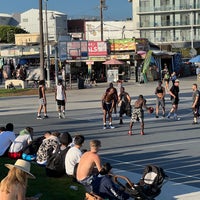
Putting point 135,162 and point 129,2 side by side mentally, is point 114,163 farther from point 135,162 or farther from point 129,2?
point 129,2

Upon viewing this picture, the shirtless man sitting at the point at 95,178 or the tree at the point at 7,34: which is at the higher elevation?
the tree at the point at 7,34

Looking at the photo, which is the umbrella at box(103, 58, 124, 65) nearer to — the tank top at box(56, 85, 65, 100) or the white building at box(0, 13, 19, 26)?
the tank top at box(56, 85, 65, 100)

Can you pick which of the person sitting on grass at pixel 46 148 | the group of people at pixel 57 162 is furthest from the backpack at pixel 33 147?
the person sitting on grass at pixel 46 148

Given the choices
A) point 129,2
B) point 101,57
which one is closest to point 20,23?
point 129,2

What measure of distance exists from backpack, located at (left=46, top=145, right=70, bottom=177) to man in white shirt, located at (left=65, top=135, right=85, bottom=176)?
0.96 feet

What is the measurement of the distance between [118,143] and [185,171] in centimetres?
435

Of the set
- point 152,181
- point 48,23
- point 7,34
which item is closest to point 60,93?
point 152,181

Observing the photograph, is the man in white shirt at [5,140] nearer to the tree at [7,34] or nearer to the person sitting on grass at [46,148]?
the person sitting on grass at [46,148]

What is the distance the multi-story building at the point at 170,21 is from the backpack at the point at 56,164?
73399mm

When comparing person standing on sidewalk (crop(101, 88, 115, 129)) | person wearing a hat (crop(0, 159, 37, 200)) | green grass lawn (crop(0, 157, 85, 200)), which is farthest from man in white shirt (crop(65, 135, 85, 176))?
person standing on sidewalk (crop(101, 88, 115, 129))

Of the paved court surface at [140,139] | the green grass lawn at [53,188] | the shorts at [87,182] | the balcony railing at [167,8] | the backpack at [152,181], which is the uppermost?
the balcony railing at [167,8]

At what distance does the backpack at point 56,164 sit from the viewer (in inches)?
431

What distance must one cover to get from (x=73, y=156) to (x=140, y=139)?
6.43 metres

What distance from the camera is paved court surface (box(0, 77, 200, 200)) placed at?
11617 millimetres
